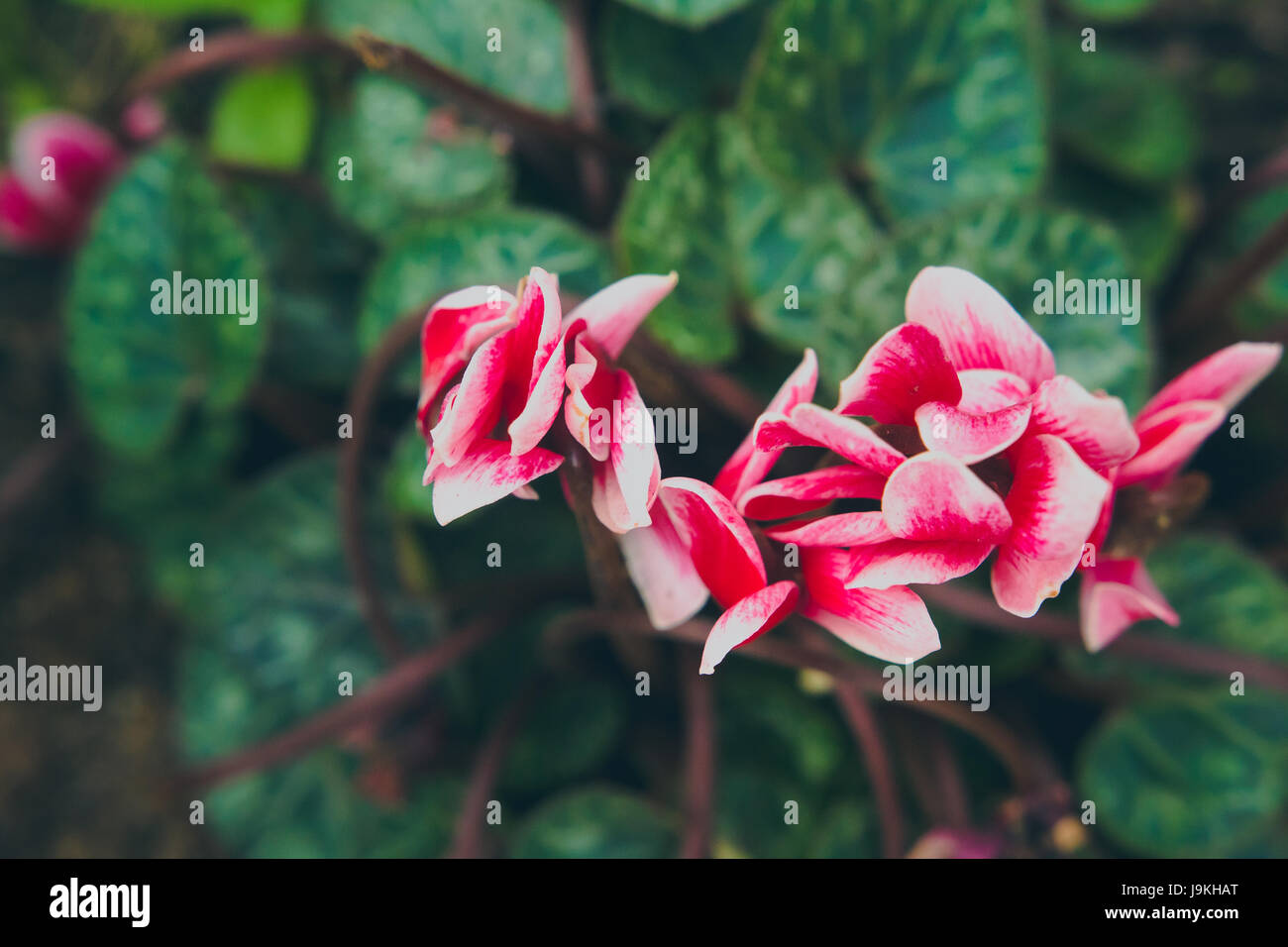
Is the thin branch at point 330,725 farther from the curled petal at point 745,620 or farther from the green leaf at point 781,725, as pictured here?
the curled petal at point 745,620

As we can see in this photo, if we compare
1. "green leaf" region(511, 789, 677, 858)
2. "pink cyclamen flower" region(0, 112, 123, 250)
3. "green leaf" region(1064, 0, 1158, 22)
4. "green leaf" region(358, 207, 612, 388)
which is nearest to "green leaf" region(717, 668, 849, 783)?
"green leaf" region(511, 789, 677, 858)

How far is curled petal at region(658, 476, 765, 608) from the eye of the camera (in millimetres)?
351

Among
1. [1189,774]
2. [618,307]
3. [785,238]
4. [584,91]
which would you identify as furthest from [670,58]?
[1189,774]

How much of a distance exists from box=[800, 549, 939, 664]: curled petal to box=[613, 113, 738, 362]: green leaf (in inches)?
12.4

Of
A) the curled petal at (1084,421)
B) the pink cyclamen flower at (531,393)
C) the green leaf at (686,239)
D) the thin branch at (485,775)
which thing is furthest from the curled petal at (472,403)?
the thin branch at (485,775)

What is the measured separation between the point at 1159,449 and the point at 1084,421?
0.08 m

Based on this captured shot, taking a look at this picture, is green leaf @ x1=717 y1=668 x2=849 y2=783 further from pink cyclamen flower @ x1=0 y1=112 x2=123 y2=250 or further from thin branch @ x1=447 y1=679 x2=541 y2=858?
pink cyclamen flower @ x1=0 y1=112 x2=123 y2=250

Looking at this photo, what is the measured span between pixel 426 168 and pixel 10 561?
625 millimetres

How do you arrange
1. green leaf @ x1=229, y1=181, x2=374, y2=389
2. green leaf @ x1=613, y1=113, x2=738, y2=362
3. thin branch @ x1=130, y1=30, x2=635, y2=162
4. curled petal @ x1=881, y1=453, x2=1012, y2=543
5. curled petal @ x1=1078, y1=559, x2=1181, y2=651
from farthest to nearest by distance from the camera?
green leaf @ x1=229, y1=181, x2=374, y2=389 < green leaf @ x1=613, y1=113, x2=738, y2=362 < thin branch @ x1=130, y1=30, x2=635, y2=162 < curled petal @ x1=1078, y1=559, x2=1181, y2=651 < curled petal @ x1=881, y1=453, x2=1012, y2=543

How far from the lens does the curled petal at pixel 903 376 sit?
362 millimetres

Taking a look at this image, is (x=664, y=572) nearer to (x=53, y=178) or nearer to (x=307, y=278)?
(x=307, y=278)

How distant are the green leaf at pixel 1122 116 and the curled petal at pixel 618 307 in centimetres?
63

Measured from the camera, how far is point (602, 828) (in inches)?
30.3
